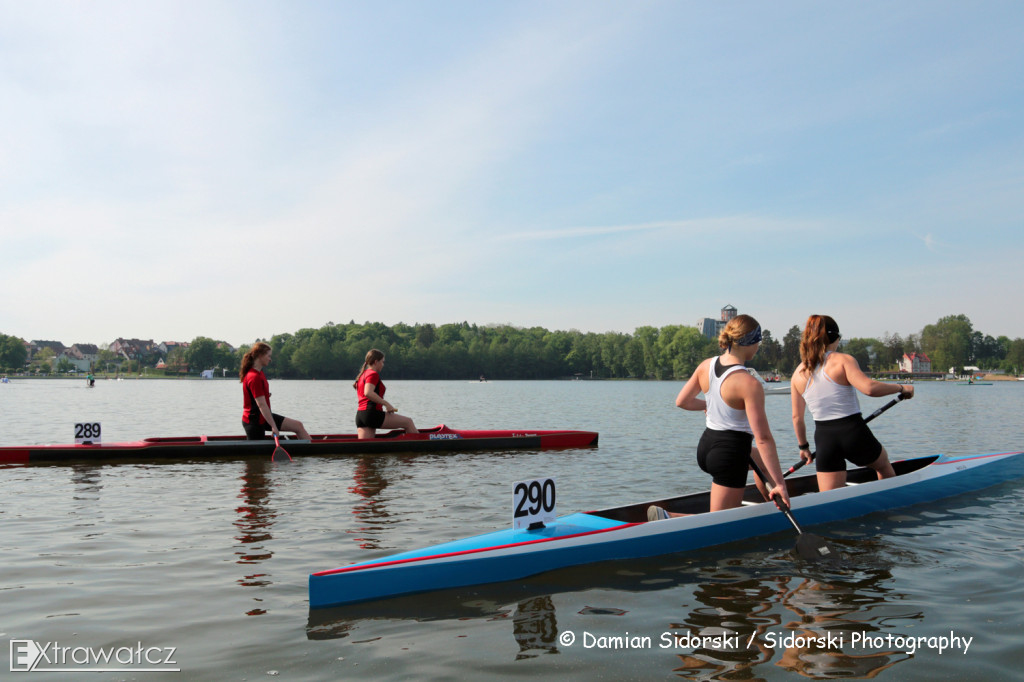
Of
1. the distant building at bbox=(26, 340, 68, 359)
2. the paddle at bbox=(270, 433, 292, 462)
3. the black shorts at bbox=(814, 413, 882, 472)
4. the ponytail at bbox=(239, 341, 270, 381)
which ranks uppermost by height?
the distant building at bbox=(26, 340, 68, 359)

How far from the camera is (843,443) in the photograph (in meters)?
6.57

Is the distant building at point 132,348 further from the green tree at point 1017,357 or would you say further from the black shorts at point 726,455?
the green tree at point 1017,357

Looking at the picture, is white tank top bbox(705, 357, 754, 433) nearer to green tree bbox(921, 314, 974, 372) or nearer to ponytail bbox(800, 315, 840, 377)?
ponytail bbox(800, 315, 840, 377)

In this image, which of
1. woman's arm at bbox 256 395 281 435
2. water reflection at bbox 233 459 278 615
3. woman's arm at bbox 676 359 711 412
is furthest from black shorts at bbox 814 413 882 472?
woman's arm at bbox 256 395 281 435

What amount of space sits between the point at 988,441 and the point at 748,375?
17.8 m

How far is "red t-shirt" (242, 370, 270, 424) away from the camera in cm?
1154

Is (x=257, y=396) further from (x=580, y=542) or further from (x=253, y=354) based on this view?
(x=580, y=542)

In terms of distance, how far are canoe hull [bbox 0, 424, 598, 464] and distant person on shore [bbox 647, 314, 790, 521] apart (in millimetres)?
9023

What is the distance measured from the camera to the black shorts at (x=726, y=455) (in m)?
5.09

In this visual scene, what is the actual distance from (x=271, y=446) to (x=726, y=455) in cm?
971

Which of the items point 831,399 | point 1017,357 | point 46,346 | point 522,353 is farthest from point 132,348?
point 1017,357

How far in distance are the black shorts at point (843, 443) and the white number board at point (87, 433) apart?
40.0ft

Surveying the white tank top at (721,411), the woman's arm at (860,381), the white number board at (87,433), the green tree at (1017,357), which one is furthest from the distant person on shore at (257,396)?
the green tree at (1017,357)

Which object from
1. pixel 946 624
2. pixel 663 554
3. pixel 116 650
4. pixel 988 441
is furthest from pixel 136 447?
pixel 988 441
